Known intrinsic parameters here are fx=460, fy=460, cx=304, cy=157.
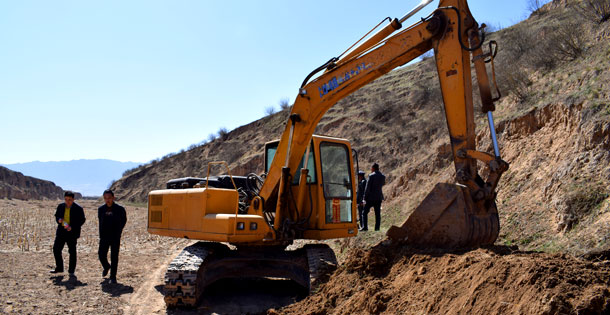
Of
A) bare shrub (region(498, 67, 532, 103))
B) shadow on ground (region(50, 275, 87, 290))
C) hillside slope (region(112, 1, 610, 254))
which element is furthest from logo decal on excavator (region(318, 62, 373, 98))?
bare shrub (region(498, 67, 532, 103))

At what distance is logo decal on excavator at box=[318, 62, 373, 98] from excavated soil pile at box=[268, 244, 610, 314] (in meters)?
2.46

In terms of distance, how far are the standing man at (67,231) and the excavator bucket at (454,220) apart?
636cm

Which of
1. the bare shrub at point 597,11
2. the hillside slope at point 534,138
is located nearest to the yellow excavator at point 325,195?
the hillside slope at point 534,138

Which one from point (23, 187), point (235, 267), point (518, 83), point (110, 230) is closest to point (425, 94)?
point (518, 83)

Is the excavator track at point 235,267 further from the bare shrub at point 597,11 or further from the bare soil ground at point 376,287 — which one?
the bare shrub at point 597,11

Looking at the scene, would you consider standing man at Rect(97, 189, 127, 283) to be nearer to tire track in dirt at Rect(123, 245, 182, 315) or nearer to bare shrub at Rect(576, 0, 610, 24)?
tire track in dirt at Rect(123, 245, 182, 315)

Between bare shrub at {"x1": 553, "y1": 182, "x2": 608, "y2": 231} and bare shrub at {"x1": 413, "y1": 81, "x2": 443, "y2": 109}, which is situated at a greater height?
bare shrub at {"x1": 413, "y1": 81, "x2": 443, "y2": 109}

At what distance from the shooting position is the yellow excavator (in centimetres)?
566

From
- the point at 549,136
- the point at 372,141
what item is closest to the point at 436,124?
the point at 372,141

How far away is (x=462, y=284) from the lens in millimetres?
4445

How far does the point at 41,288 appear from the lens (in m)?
7.30

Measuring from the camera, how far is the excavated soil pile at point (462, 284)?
3.65 m

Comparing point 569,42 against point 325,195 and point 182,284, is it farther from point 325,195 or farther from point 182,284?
point 182,284

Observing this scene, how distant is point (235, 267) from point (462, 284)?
403 cm
